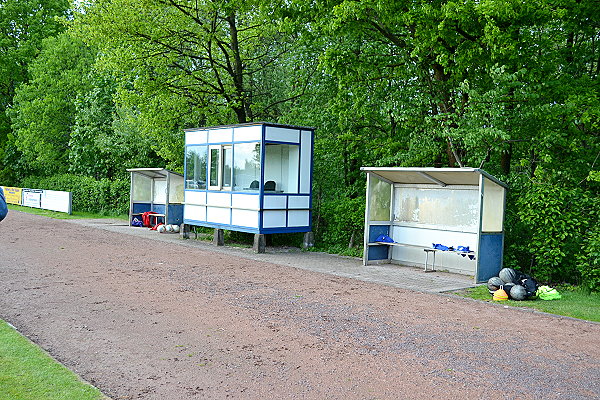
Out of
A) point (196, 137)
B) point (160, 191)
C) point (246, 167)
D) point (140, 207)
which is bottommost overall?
point (140, 207)

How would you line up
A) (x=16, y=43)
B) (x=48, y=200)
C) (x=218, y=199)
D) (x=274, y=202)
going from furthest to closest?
(x=16, y=43) → (x=48, y=200) → (x=218, y=199) → (x=274, y=202)

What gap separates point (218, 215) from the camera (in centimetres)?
1845

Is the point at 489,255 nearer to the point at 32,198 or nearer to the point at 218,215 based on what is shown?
the point at 218,215

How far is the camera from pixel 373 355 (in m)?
7.00

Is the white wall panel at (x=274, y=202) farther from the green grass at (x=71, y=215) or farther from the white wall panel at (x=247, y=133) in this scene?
the green grass at (x=71, y=215)

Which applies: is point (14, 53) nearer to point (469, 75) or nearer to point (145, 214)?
point (145, 214)

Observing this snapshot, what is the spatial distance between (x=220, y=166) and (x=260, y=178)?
2.23m

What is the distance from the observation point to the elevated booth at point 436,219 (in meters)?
12.5

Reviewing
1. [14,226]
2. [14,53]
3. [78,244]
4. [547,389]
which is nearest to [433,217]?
[547,389]

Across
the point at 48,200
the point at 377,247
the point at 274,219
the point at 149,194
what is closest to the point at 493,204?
the point at 377,247

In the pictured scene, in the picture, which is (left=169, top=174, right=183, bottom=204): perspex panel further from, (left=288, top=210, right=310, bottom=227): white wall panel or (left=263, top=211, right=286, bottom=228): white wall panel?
(left=263, top=211, right=286, bottom=228): white wall panel

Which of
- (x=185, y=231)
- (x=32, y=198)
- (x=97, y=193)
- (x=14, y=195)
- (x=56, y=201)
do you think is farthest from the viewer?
(x=14, y=195)

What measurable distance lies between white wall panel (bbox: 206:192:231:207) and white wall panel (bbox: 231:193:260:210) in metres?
0.28

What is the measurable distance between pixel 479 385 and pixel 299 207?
11770mm
